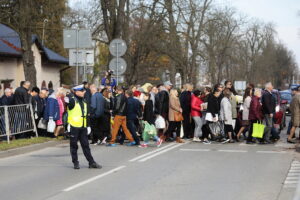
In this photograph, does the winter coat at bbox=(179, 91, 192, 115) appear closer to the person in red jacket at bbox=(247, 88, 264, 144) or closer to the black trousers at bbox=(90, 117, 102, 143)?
the person in red jacket at bbox=(247, 88, 264, 144)

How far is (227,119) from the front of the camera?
52.1 ft

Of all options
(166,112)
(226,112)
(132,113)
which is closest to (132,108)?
(132,113)

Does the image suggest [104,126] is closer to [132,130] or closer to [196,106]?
[132,130]

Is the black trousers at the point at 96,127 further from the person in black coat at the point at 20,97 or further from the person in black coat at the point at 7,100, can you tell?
the person in black coat at the point at 7,100

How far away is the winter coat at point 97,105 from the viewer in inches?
611

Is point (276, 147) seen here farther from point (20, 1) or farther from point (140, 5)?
point (140, 5)

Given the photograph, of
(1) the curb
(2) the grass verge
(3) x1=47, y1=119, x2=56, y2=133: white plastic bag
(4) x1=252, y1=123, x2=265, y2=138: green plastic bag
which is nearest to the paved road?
(1) the curb

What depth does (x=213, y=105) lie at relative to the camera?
15.8m

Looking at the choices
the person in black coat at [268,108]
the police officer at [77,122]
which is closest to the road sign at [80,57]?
the person in black coat at [268,108]

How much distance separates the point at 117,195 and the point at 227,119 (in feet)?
27.5

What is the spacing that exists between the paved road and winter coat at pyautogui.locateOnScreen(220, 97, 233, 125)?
1480mm

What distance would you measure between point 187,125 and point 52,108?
14.8ft

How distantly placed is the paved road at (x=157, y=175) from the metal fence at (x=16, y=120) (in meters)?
1.58

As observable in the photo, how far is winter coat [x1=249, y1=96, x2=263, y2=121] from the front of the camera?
15594 millimetres
